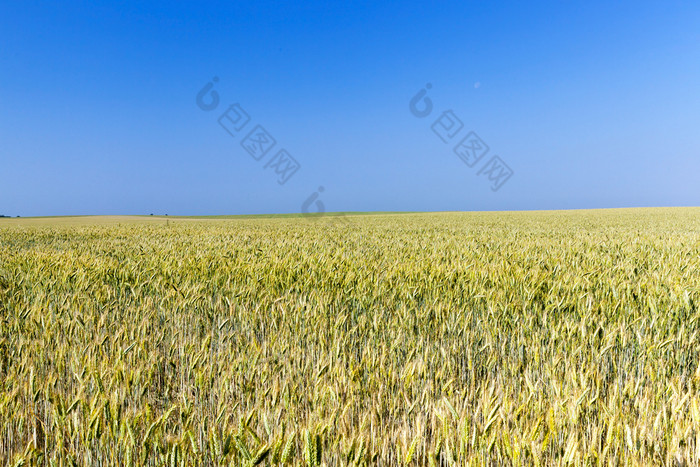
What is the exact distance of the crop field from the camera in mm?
1432

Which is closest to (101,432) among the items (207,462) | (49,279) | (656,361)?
(207,462)

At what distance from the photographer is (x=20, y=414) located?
1700 mm

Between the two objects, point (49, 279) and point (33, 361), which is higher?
point (49, 279)

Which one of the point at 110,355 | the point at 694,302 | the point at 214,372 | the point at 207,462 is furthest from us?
the point at 694,302

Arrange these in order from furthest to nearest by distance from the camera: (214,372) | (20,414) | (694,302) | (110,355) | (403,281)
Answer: (403,281) → (694,302) → (110,355) → (214,372) → (20,414)

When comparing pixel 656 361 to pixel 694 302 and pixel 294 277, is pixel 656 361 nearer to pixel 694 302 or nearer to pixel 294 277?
pixel 694 302

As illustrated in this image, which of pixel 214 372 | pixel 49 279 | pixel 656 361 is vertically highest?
pixel 49 279

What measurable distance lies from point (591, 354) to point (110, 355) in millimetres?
2993

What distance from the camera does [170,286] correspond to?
4.33m

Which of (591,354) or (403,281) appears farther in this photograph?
(403,281)

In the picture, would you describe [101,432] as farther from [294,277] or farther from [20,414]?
[294,277]

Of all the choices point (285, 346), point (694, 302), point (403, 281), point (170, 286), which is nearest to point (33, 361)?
point (285, 346)

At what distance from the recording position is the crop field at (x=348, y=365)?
143cm

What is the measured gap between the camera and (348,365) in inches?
98.4
